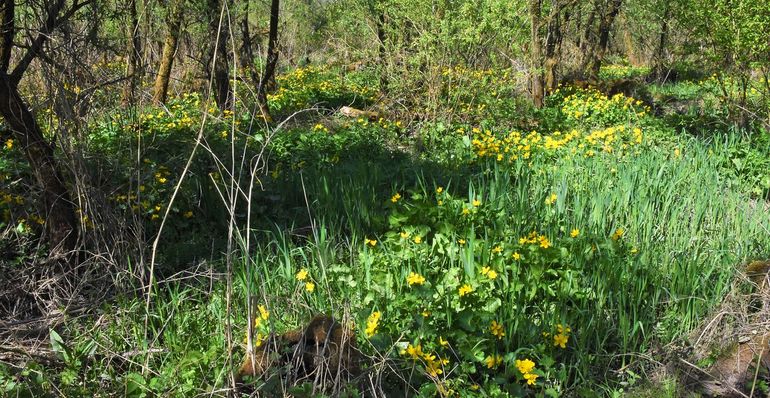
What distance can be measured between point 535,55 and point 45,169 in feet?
26.0

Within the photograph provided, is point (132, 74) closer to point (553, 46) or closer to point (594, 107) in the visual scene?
point (594, 107)

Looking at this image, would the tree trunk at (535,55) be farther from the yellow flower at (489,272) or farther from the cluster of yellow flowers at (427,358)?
the cluster of yellow flowers at (427,358)

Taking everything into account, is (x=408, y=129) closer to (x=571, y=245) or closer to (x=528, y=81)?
(x=528, y=81)

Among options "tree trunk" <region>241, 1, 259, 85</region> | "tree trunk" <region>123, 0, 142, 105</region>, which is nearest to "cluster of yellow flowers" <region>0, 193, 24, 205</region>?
"tree trunk" <region>123, 0, 142, 105</region>

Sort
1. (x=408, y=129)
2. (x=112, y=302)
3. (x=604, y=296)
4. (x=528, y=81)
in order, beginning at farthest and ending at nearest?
(x=528, y=81), (x=408, y=129), (x=112, y=302), (x=604, y=296)

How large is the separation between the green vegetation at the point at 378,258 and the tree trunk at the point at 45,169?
1.6 inches

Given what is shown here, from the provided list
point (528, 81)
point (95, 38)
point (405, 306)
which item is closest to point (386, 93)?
point (528, 81)

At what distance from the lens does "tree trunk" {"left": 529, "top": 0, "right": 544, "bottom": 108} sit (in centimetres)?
1020

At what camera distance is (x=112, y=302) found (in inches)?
145

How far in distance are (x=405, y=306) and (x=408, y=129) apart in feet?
16.9

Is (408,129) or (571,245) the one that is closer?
(571,245)

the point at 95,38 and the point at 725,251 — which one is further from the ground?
the point at 95,38

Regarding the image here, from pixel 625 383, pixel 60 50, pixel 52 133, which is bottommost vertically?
pixel 625 383

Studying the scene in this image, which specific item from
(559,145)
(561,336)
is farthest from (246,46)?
(561,336)
